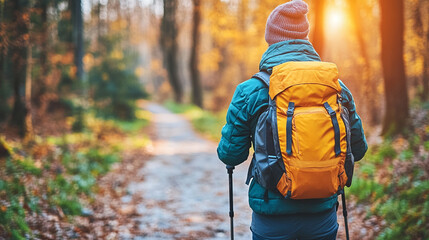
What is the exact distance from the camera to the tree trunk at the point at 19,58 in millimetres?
6781

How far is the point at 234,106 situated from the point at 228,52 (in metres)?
26.8

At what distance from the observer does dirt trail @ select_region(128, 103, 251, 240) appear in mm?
5176

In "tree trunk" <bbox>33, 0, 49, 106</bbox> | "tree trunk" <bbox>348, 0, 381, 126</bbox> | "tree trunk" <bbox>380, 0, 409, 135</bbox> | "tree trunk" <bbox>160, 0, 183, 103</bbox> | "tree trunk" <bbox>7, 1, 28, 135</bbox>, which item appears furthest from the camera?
"tree trunk" <bbox>160, 0, 183, 103</bbox>

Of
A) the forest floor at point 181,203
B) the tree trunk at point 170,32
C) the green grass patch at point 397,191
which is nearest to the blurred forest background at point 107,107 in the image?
the green grass patch at point 397,191

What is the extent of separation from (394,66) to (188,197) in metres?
5.43

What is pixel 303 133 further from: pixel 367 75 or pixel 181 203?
pixel 367 75

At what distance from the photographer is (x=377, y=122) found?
1196 cm

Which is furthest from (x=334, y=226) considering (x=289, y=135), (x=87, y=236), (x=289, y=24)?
(x=87, y=236)

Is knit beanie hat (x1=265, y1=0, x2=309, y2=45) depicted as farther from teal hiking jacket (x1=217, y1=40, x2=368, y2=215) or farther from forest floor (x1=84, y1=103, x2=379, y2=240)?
forest floor (x1=84, y1=103, x2=379, y2=240)

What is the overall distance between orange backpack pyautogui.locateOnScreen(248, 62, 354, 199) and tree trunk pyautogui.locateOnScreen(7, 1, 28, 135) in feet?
18.5

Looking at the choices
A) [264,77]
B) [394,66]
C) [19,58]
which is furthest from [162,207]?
[394,66]

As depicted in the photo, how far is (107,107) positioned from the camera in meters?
16.9

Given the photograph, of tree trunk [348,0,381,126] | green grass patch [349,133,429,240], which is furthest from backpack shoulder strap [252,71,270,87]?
tree trunk [348,0,381,126]

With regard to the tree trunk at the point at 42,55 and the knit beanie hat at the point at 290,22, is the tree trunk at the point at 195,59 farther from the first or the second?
the knit beanie hat at the point at 290,22
